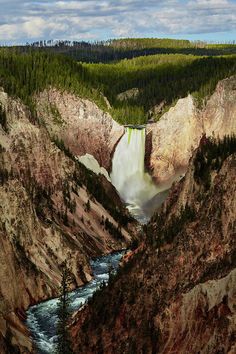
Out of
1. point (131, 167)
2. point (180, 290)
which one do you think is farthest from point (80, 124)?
point (180, 290)

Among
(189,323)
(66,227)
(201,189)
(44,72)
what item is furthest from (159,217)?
(44,72)

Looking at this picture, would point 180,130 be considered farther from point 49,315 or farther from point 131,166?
point 49,315

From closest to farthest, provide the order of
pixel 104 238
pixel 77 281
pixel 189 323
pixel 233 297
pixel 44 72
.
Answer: pixel 233 297, pixel 189 323, pixel 77 281, pixel 104 238, pixel 44 72

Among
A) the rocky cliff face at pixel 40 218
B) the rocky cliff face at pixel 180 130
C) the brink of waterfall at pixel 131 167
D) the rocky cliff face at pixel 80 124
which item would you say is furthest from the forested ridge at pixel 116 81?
the rocky cliff face at pixel 40 218

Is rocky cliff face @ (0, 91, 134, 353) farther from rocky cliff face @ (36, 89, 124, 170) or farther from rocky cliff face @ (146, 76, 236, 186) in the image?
rocky cliff face @ (146, 76, 236, 186)

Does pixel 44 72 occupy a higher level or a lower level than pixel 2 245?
higher

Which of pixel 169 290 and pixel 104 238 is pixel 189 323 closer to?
pixel 169 290

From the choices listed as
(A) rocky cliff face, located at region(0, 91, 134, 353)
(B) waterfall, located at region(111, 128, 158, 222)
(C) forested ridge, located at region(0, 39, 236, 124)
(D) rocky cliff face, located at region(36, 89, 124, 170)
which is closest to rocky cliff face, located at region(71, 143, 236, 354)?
(A) rocky cliff face, located at region(0, 91, 134, 353)

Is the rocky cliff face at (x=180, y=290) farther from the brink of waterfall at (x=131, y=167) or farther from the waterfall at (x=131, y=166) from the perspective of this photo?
the waterfall at (x=131, y=166)
